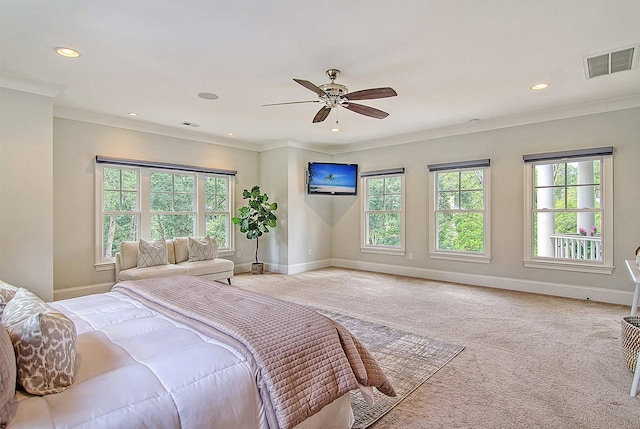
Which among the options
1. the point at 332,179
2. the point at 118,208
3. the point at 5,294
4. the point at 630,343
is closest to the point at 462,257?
the point at 332,179

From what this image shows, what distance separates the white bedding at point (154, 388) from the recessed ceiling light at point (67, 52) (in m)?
2.54

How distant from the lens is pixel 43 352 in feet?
4.20

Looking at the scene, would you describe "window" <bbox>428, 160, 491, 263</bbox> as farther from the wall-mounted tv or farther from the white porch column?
the wall-mounted tv

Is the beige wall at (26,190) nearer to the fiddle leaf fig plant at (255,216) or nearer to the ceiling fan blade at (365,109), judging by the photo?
the fiddle leaf fig plant at (255,216)

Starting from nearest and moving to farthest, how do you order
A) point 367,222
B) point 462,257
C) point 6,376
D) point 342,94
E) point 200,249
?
point 6,376, point 342,94, point 200,249, point 462,257, point 367,222

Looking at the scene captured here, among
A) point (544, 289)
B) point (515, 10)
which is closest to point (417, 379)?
point (515, 10)

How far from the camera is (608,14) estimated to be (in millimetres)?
2506

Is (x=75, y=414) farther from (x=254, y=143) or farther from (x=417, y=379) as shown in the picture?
(x=254, y=143)

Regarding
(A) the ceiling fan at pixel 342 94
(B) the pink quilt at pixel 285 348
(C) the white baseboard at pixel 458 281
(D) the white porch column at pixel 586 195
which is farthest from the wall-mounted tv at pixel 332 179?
(B) the pink quilt at pixel 285 348

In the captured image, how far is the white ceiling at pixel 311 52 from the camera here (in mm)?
2459

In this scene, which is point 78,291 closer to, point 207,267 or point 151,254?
point 151,254

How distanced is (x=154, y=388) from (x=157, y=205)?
497cm

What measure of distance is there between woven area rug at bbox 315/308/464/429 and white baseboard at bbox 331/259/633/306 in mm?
2782

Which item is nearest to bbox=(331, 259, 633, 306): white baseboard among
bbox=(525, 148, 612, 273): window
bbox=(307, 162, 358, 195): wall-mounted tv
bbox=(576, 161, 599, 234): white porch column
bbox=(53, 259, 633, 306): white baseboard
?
bbox=(53, 259, 633, 306): white baseboard
